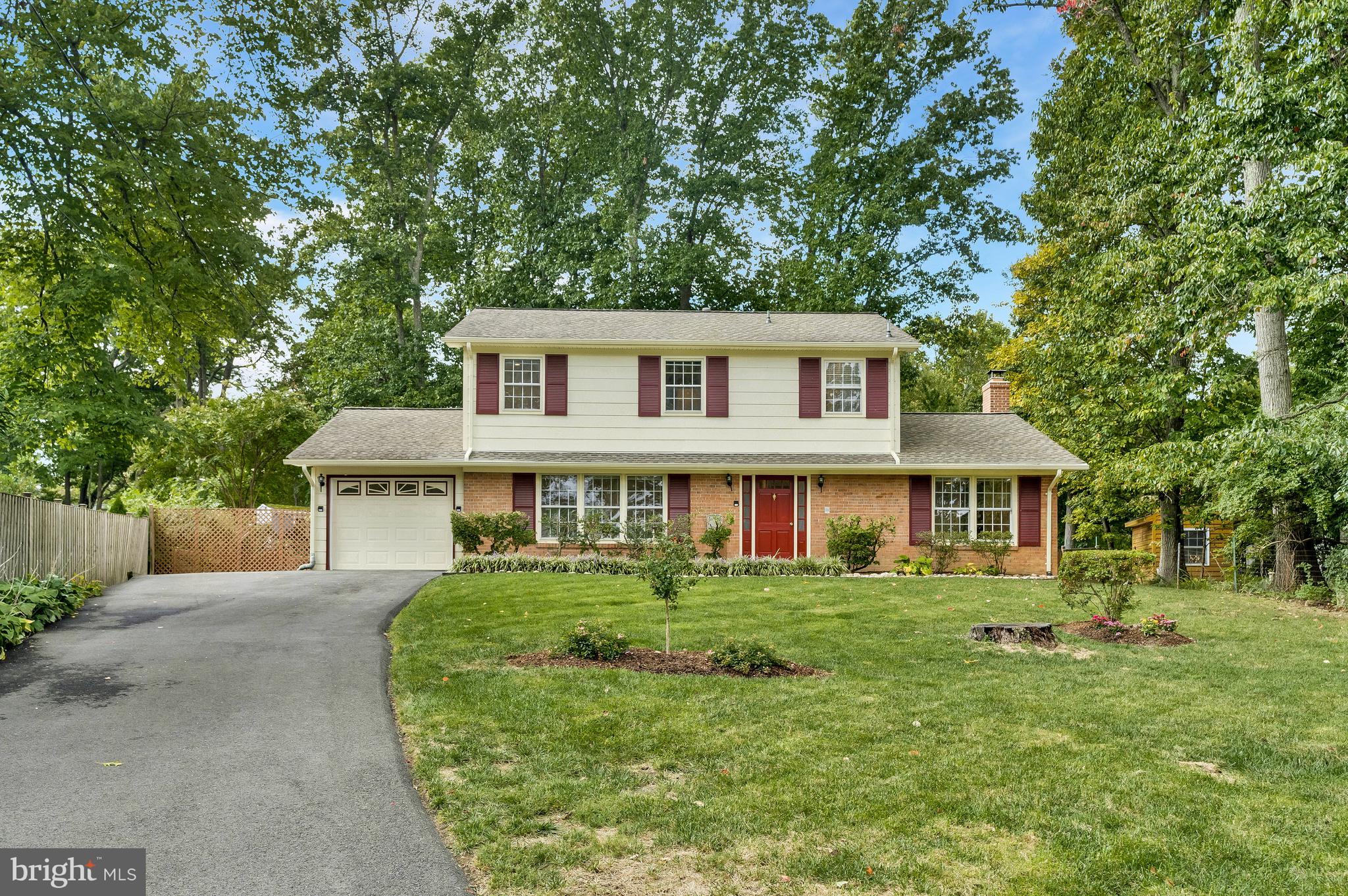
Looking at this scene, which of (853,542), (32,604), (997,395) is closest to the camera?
(32,604)

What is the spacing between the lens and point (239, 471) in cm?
2681

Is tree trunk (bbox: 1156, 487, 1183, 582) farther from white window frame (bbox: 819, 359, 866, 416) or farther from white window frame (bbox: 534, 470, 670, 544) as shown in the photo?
white window frame (bbox: 534, 470, 670, 544)

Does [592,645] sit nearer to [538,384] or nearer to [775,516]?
[775,516]

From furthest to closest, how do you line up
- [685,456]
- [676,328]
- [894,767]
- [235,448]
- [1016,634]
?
[235,448], [676,328], [685,456], [1016,634], [894,767]

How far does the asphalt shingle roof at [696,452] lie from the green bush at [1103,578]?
2.38 metres

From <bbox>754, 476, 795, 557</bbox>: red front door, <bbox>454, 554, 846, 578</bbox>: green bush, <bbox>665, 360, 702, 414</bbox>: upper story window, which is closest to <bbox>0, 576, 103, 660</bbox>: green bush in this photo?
<bbox>454, 554, 846, 578</bbox>: green bush

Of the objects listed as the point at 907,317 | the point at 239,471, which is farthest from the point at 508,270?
the point at 907,317

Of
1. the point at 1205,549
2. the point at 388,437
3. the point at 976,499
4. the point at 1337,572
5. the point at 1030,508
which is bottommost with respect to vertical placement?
the point at 1205,549

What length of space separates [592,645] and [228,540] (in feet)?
49.0

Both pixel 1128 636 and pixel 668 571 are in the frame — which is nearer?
pixel 668 571

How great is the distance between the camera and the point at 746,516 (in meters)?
19.4

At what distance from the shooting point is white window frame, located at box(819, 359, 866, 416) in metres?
19.8

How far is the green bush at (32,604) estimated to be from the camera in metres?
9.10

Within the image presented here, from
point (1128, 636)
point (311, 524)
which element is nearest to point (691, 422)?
point (311, 524)
